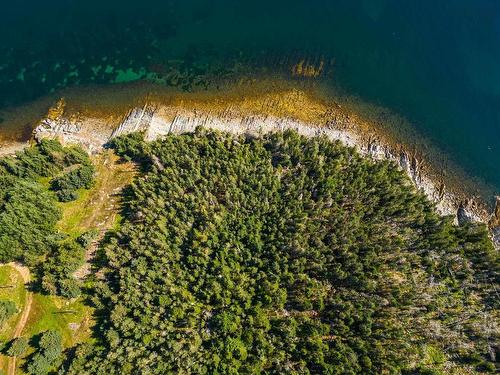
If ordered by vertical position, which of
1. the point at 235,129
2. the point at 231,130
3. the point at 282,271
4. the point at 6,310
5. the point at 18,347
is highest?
the point at 235,129

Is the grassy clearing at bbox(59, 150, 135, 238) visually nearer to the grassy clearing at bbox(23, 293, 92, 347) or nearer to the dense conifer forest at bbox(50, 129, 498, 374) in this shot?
the dense conifer forest at bbox(50, 129, 498, 374)

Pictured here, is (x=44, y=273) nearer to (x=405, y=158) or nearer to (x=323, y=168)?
(x=323, y=168)

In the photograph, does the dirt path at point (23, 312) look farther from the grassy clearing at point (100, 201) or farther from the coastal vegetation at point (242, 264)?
the grassy clearing at point (100, 201)

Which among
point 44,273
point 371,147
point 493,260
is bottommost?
point 44,273

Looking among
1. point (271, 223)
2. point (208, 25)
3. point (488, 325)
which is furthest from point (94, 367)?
point (208, 25)

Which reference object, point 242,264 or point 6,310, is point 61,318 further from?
point 242,264

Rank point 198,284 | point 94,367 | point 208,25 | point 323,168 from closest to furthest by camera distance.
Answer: point 94,367 < point 198,284 < point 323,168 < point 208,25

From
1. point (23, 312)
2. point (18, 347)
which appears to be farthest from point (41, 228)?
point (18, 347)
